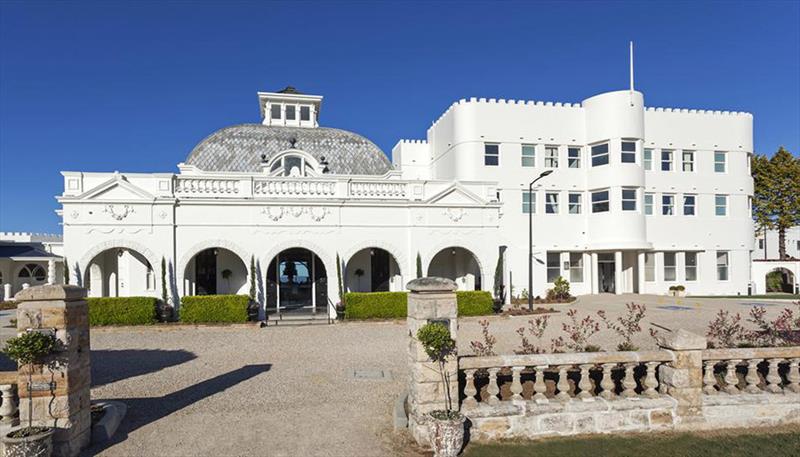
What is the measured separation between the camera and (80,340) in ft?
19.1

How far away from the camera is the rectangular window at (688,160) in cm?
2586

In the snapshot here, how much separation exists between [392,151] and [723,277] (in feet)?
77.9

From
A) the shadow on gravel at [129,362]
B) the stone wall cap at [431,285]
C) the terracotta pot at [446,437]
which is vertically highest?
the stone wall cap at [431,285]

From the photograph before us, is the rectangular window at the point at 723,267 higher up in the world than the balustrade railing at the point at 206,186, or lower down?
lower down

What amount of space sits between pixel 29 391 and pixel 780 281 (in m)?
41.6

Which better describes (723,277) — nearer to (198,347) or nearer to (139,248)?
(198,347)

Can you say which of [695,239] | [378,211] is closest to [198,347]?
[378,211]

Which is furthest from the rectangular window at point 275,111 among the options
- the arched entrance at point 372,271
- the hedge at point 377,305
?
the hedge at point 377,305

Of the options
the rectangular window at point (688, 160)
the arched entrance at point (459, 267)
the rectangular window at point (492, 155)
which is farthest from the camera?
the rectangular window at point (688, 160)

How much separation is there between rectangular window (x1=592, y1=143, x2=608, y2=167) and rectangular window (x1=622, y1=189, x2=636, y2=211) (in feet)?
6.89

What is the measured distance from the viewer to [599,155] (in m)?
24.8

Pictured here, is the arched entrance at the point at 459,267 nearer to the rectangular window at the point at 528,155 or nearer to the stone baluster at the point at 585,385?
the rectangular window at the point at 528,155

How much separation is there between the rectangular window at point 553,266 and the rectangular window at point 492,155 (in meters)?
6.37

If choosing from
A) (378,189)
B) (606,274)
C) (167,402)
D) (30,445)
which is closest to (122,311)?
→ (167,402)
